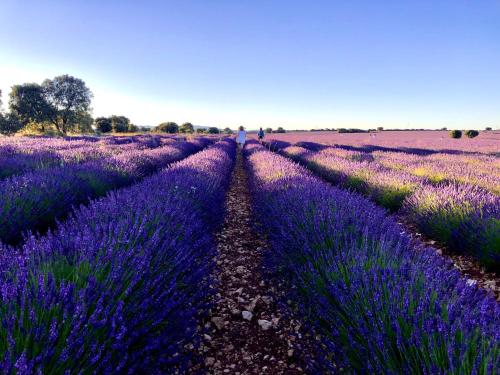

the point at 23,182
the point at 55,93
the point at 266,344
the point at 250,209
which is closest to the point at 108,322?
the point at 266,344

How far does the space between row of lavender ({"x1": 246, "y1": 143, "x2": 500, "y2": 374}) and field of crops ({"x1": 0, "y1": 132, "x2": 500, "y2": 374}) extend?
1 centimetres

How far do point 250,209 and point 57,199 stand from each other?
3.10 m

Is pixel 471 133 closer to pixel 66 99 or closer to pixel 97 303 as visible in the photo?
pixel 97 303

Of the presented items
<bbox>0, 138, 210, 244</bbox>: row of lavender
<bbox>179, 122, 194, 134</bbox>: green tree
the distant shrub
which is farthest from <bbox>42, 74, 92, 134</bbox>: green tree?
the distant shrub

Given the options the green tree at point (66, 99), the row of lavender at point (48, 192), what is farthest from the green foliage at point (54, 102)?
the row of lavender at point (48, 192)

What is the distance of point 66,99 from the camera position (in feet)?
141

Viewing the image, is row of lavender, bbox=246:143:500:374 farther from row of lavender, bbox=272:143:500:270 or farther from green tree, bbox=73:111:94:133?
green tree, bbox=73:111:94:133

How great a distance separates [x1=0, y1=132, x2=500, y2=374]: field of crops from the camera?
1.06 metres

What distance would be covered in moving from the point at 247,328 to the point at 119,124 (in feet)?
187

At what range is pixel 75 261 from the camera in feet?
4.89

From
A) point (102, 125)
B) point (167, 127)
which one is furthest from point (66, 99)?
point (167, 127)

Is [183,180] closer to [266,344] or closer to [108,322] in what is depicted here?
[266,344]

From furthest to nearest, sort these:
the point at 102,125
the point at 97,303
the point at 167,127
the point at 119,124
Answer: the point at 167,127 < the point at 119,124 < the point at 102,125 < the point at 97,303

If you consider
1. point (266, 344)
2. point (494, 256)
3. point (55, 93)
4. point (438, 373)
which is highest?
point (55, 93)
